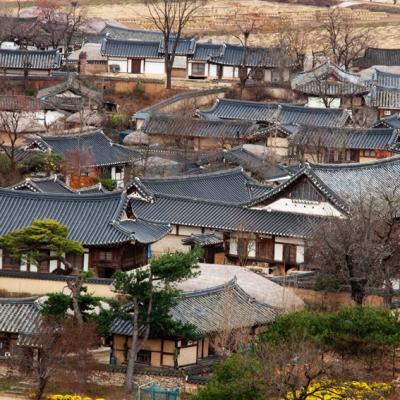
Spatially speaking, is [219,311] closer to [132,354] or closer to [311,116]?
[132,354]

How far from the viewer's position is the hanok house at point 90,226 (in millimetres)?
43750

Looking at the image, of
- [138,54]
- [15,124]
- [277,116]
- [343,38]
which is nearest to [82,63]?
[138,54]

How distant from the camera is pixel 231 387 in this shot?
30.4 metres

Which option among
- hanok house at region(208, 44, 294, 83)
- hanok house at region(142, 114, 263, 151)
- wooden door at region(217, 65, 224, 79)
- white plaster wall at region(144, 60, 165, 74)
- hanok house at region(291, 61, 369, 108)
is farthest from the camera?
wooden door at region(217, 65, 224, 79)

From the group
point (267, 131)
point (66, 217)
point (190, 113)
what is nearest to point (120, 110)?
point (190, 113)

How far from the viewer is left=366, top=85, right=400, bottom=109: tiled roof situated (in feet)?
236

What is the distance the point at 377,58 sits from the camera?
84312 millimetres

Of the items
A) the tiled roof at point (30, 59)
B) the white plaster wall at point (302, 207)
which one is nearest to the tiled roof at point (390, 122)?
the tiled roof at point (30, 59)

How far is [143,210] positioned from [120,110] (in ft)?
77.9

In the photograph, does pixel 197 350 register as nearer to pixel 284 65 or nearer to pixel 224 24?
pixel 284 65

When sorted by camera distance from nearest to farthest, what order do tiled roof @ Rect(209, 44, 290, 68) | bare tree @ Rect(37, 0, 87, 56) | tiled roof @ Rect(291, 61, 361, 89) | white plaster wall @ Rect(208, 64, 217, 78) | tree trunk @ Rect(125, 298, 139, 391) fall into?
1. tree trunk @ Rect(125, 298, 139, 391)
2. tiled roof @ Rect(291, 61, 361, 89)
3. tiled roof @ Rect(209, 44, 290, 68)
4. white plaster wall @ Rect(208, 64, 217, 78)
5. bare tree @ Rect(37, 0, 87, 56)

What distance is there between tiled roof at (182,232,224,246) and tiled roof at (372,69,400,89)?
2888 cm

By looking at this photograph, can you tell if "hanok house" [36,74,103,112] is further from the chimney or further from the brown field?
the brown field

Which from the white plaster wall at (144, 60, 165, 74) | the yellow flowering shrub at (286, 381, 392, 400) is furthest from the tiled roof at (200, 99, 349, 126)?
the yellow flowering shrub at (286, 381, 392, 400)
